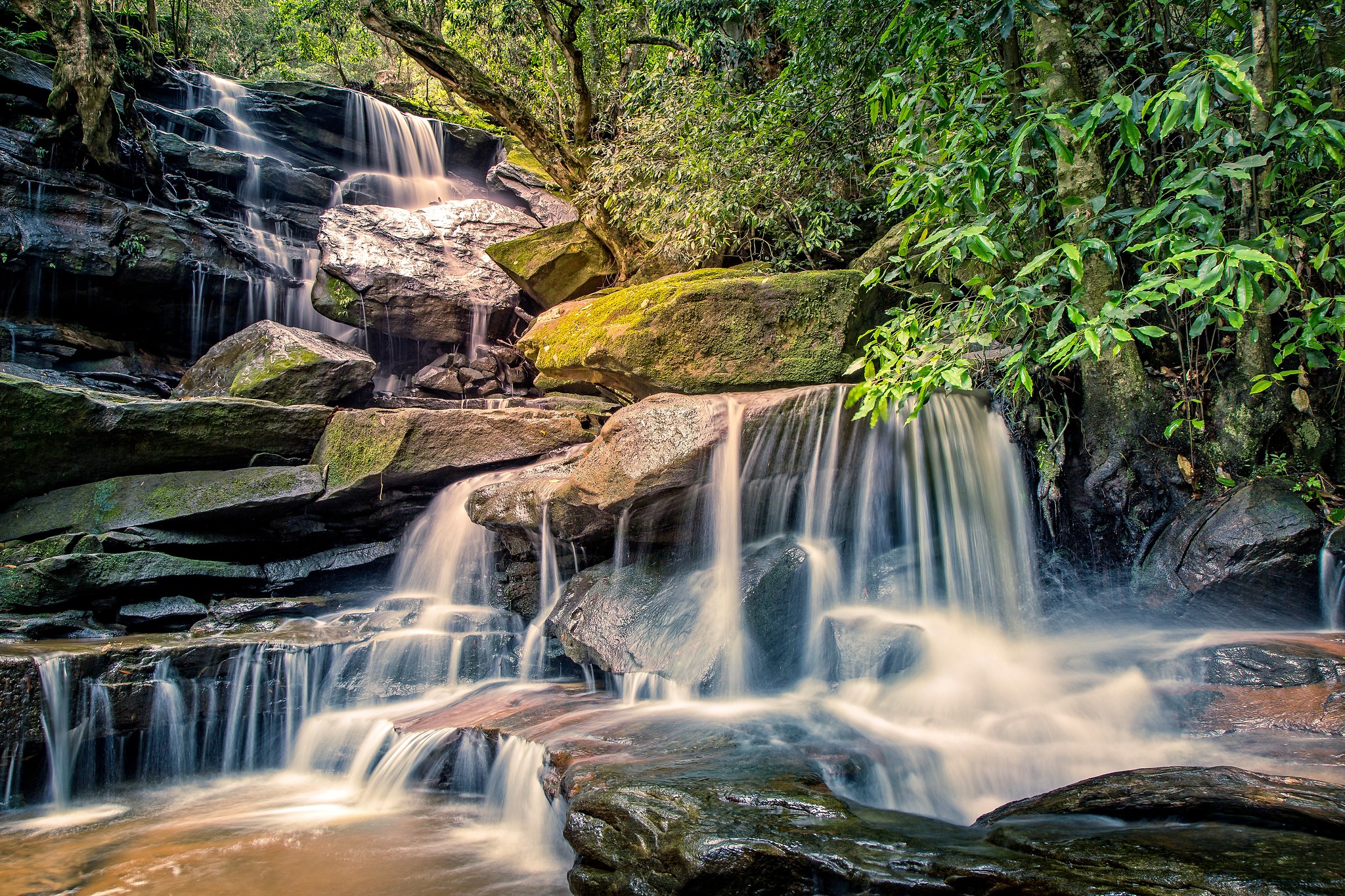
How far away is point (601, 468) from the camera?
6.02 metres

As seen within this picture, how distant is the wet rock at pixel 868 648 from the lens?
5.28 m

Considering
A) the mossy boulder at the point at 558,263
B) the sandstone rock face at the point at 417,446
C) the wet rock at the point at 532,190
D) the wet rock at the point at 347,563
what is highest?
the wet rock at the point at 532,190

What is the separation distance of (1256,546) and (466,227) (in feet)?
40.8

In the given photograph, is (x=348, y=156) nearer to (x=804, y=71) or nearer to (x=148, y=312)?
(x=148, y=312)

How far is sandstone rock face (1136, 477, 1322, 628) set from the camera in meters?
4.93

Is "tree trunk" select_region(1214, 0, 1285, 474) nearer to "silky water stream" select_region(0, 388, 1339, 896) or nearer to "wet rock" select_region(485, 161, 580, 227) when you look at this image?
"silky water stream" select_region(0, 388, 1339, 896)

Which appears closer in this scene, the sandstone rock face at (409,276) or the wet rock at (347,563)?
the wet rock at (347,563)

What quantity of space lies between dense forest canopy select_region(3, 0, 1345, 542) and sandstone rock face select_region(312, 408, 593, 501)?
3063 millimetres

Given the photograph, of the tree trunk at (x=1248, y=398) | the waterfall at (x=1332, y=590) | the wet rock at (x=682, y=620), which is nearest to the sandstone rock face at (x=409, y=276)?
the wet rock at (x=682, y=620)

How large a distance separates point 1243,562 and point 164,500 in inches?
370

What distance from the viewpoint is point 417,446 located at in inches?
306

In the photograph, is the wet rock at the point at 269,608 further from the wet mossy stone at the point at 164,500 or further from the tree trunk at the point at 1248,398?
the tree trunk at the point at 1248,398

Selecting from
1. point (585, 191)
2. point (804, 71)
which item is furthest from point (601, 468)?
point (585, 191)

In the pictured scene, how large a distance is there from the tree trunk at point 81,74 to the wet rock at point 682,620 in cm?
1073
